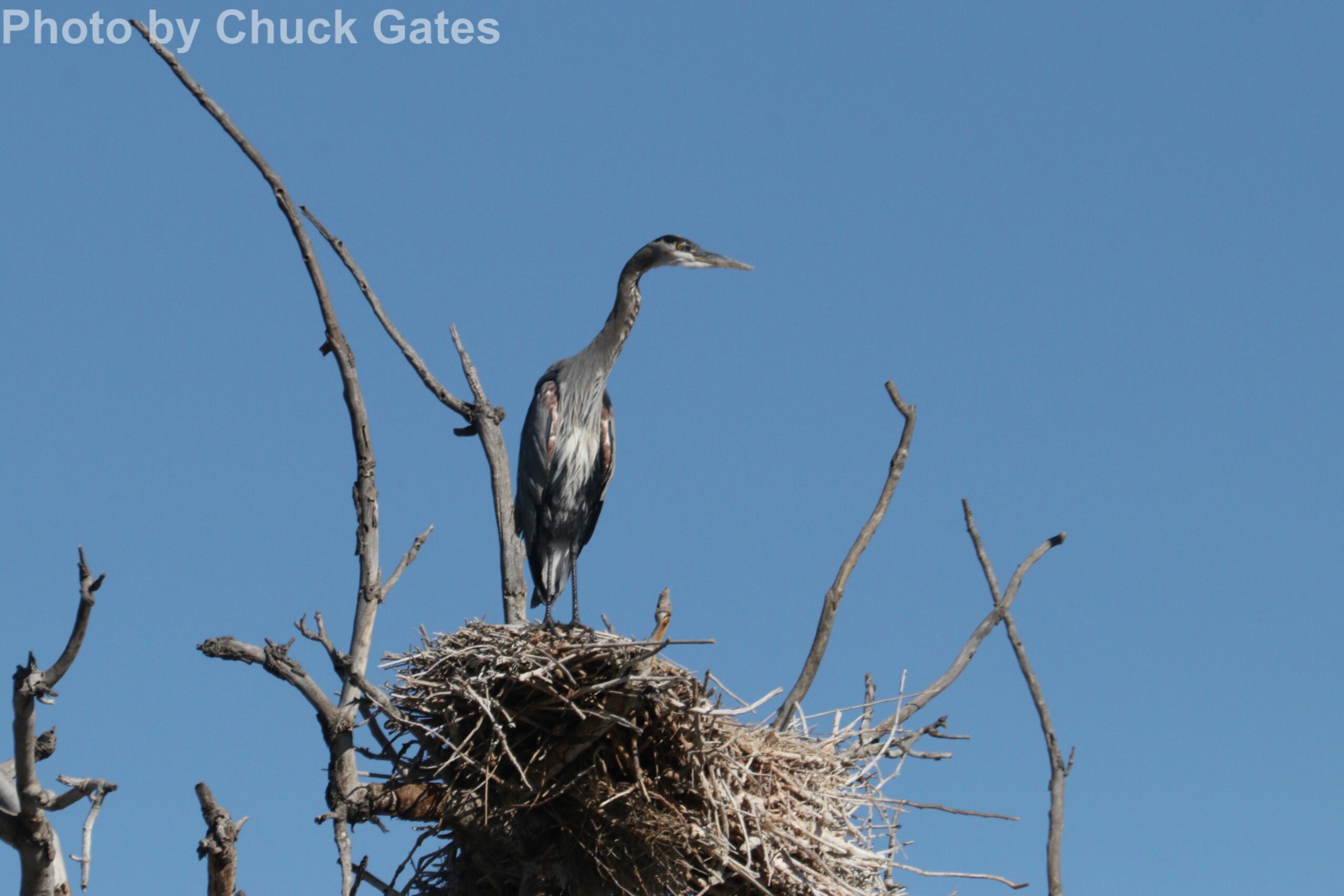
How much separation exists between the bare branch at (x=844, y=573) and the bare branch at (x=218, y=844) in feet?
7.54

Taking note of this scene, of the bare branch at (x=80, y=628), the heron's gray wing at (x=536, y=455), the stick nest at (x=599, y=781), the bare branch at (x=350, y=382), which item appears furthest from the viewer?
the heron's gray wing at (x=536, y=455)

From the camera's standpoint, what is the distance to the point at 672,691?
16.9 feet

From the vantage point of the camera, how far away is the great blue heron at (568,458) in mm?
7875

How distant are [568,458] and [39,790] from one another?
3902 millimetres

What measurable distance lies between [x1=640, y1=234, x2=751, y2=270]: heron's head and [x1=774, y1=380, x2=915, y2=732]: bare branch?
2129 mm

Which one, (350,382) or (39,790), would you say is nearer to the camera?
(39,790)

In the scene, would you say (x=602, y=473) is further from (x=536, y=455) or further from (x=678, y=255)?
(x=678, y=255)

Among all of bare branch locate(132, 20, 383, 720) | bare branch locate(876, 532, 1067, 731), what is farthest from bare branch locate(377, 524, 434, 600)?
bare branch locate(876, 532, 1067, 731)

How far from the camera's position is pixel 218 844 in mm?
4316

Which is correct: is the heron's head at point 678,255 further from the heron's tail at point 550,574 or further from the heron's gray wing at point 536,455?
the heron's tail at point 550,574

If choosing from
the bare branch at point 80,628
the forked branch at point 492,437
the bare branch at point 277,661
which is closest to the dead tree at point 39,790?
the bare branch at point 80,628

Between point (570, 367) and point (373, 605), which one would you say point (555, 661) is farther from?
point (570, 367)

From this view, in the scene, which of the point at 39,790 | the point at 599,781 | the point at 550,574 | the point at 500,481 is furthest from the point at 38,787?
the point at 550,574

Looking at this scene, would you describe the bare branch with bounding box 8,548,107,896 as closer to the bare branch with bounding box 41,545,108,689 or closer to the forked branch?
the bare branch with bounding box 41,545,108,689
